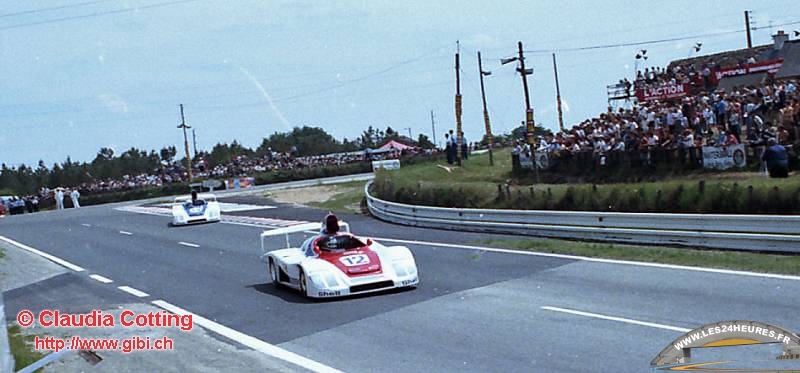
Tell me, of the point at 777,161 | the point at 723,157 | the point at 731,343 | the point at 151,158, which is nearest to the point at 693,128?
the point at 723,157

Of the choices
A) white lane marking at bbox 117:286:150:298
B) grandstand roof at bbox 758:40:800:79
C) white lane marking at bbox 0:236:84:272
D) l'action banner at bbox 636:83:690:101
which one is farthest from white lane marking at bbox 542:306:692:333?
l'action banner at bbox 636:83:690:101

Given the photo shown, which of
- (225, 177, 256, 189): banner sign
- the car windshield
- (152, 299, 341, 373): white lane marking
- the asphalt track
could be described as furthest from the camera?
(225, 177, 256, 189): banner sign

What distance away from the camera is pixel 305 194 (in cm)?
5153

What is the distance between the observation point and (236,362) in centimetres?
1141

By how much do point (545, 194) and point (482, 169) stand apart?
21886 mm

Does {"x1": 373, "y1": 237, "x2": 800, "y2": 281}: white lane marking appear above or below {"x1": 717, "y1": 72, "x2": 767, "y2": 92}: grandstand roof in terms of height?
below

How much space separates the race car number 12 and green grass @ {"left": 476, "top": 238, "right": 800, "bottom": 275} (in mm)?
5166

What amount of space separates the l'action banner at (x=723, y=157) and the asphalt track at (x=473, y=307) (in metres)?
9.74

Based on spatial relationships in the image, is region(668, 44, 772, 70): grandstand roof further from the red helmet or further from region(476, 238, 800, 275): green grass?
the red helmet

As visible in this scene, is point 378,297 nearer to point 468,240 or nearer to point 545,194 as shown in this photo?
point 468,240

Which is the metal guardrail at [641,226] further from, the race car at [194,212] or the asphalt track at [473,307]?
the race car at [194,212]

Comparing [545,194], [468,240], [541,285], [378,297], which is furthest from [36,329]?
[545,194]

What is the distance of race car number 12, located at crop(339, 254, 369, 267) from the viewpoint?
16.0 metres

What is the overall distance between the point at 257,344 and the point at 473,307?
3.24m
